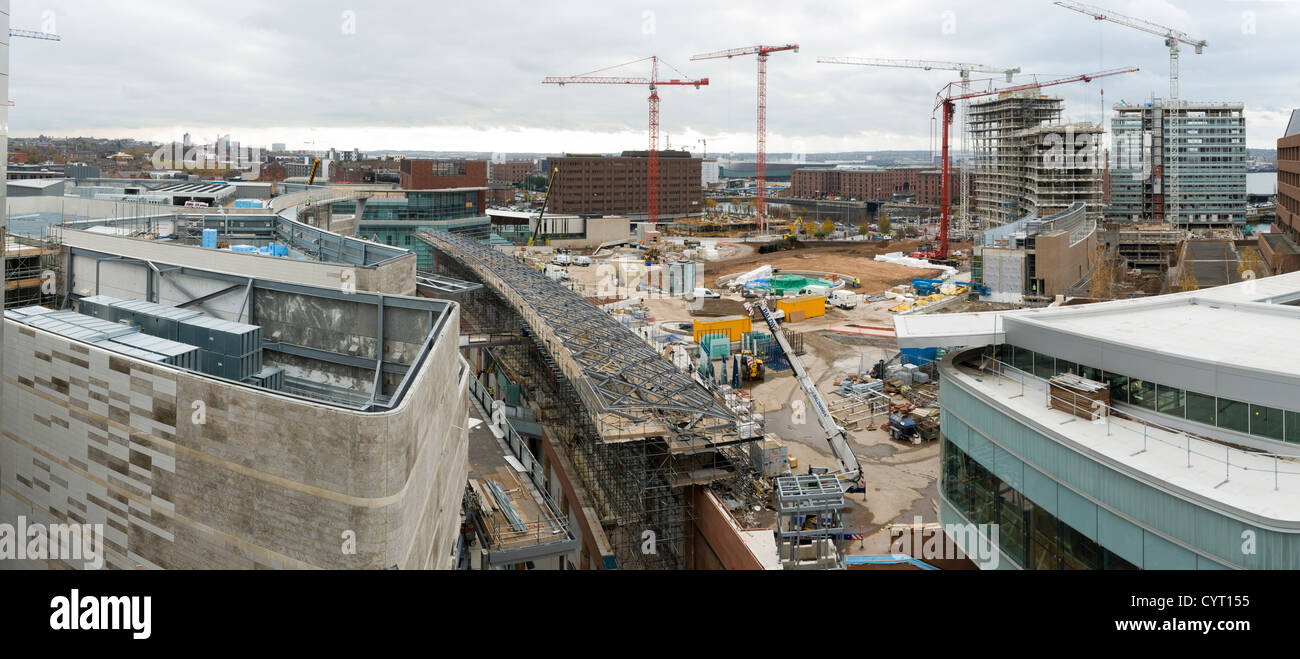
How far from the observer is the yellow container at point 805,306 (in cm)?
5172

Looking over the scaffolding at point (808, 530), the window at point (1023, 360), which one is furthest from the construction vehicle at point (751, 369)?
the window at point (1023, 360)

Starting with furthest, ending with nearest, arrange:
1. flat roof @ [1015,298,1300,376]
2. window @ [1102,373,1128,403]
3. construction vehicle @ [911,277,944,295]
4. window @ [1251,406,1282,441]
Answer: construction vehicle @ [911,277,944,295], window @ [1102,373,1128,403], flat roof @ [1015,298,1300,376], window @ [1251,406,1282,441]

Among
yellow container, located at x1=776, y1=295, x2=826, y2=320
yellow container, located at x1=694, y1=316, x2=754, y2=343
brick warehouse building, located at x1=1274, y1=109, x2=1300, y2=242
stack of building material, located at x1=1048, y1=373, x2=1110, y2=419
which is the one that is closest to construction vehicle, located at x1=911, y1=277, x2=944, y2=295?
yellow container, located at x1=776, y1=295, x2=826, y2=320

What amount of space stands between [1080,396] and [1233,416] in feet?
6.09

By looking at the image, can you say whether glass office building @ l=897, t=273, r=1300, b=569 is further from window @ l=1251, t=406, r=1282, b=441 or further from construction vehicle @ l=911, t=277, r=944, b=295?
construction vehicle @ l=911, t=277, r=944, b=295

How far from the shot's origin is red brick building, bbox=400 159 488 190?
6744cm

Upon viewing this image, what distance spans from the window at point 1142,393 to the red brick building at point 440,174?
61.5 meters

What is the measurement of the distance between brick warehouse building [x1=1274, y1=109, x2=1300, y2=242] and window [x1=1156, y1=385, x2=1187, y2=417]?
44.5 meters

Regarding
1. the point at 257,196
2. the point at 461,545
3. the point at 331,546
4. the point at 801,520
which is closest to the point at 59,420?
the point at 331,546

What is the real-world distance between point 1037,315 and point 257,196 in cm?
4492

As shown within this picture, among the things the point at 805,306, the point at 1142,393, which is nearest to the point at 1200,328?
the point at 1142,393

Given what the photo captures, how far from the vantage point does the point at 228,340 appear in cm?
1327

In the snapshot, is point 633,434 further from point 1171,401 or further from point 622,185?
point 622,185

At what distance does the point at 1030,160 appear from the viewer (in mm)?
75125
